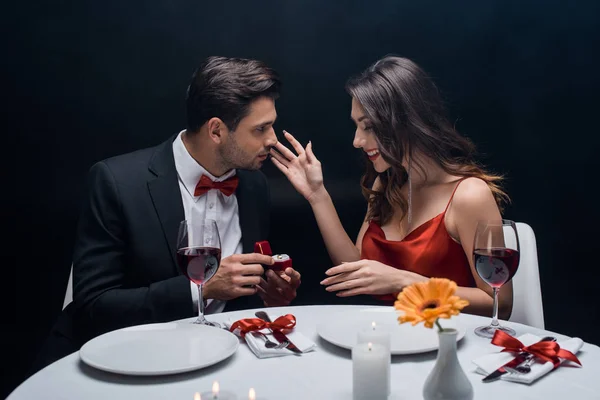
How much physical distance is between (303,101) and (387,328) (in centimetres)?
168

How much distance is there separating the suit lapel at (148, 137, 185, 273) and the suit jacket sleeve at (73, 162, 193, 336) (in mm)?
128

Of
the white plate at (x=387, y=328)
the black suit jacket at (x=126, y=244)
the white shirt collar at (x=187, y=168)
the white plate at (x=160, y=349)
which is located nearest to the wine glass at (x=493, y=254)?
the white plate at (x=387, y=328)

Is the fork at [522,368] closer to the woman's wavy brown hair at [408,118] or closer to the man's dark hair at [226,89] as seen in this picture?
the woman's wavy brown hair at [408,118]

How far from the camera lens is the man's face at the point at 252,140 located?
8.26ft

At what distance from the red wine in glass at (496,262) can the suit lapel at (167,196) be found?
113cm

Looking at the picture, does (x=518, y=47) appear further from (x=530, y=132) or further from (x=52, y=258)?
(x=52, y=258)

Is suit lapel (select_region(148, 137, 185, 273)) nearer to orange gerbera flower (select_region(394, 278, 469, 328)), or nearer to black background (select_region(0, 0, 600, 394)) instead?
black background (select_region(0, 0, 600, 394))

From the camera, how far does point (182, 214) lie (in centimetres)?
234

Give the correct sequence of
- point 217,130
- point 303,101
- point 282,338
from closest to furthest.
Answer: point 282,338, point 217,130, point 303,101

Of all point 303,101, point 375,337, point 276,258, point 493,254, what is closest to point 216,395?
point 375,337

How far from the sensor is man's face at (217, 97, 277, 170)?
252 cm

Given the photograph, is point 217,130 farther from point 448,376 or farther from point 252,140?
point 448,376

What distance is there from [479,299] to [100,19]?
6.35 feet

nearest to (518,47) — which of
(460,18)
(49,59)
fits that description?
(460,18)
